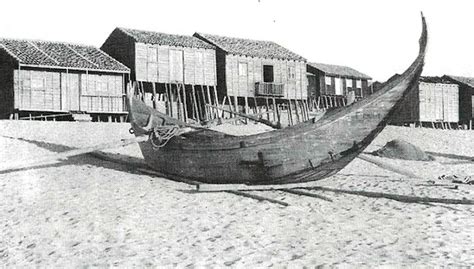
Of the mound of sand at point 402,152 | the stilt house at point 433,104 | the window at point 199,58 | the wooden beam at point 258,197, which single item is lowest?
the wooden beam at point 258,197

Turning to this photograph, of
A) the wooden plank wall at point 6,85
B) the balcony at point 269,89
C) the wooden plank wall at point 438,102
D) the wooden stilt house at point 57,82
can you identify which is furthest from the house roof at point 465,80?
the wooden plank wall at point 6,85

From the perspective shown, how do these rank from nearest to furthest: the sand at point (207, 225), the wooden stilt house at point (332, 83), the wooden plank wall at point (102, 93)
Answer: the sand at point (207, 225)
the wooden plank wall at point (102, 93)
the wooden stilt house at point (332, 83)

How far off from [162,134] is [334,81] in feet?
107

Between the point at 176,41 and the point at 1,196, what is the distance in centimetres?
2114

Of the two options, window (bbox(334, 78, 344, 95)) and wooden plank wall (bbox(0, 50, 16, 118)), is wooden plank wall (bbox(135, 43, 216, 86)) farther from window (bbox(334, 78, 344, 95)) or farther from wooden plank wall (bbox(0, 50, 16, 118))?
window (bbox(334, 78, 344, 95))

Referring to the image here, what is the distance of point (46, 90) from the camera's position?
2850cm

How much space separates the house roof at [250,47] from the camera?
34.9 meters

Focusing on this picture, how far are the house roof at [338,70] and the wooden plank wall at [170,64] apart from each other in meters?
13.0

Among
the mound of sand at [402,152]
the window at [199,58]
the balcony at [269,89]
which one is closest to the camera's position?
the mound of sand at [402,152]

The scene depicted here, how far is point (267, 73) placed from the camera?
36781mm

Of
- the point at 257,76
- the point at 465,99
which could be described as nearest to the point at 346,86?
the point at 465,99

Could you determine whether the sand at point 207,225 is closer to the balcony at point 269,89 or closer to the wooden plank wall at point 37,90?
the wooden plank wall at point 37,90

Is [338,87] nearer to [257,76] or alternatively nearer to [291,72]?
[291,72]

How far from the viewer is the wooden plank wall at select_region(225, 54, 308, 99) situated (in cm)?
3444
